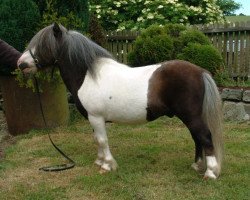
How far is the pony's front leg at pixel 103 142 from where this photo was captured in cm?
486

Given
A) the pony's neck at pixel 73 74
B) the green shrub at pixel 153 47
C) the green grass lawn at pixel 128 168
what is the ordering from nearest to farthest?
the green grass lawn at pixel 128 168 < the pony's neck at pixel 73 74 < the green shrub at pixel 153 47

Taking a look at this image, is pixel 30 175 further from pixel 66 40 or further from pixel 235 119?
pixel 235 119

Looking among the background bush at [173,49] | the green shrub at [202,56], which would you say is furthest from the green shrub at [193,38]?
the green shrub at [202,56]

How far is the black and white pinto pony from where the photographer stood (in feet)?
14.8

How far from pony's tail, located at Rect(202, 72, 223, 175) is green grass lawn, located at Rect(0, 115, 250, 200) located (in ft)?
1.74

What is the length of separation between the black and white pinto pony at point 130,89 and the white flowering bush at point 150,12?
6.47m

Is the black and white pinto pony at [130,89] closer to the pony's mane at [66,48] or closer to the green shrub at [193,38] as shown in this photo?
the pony's mane at [66,48]

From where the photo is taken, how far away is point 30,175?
16.9 ft

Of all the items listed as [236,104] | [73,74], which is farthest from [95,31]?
[73,74]

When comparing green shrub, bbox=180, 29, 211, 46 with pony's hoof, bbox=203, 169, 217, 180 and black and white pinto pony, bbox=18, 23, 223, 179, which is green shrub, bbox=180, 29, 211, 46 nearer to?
black and white pinto pony, bbox=18, 23, 223, 179

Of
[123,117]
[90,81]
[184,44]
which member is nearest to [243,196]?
[123,117]

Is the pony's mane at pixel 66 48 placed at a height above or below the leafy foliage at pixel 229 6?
above

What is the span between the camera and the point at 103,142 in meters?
4.96

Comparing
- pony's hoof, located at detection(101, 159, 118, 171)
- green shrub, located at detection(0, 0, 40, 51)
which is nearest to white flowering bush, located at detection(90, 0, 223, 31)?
green shrub, located at detection(0, 0, 40, 51)
